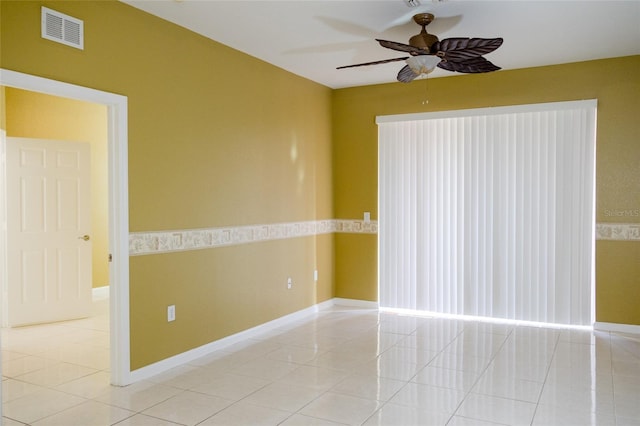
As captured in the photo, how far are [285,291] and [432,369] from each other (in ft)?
6.70

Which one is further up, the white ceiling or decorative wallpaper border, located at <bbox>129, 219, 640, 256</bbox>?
the white ceiling

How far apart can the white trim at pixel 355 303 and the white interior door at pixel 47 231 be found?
2.98 meters

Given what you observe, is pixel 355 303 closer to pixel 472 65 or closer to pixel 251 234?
pixel 251 234

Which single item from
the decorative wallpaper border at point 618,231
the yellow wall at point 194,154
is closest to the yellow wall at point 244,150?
the yellow wall at point 194,154

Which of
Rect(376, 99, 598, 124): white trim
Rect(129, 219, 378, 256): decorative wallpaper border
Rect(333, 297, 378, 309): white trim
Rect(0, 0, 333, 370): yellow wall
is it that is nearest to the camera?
Rect(0, 0, 333, 370): yellow wall

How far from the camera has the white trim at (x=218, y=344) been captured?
389 cm

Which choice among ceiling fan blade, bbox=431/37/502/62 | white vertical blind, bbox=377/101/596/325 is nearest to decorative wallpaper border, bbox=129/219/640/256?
white vertical blind, bbox=377/101/596/325

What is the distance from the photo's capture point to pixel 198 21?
405 cm

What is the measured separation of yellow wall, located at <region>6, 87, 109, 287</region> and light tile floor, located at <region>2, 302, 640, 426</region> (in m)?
1.91

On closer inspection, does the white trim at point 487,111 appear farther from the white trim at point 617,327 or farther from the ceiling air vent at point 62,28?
the ceiling air vent at point 62,28

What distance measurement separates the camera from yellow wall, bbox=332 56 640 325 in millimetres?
5043

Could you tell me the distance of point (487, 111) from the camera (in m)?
5.56

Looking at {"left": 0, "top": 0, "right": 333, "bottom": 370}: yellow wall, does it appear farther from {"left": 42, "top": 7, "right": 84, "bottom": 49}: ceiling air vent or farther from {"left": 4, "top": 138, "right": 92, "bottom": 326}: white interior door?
{"left": 4, "top": 138, "right": 92, "bottom": 326}: white interior door

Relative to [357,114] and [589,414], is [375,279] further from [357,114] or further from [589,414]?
[589,414]
